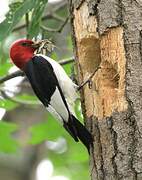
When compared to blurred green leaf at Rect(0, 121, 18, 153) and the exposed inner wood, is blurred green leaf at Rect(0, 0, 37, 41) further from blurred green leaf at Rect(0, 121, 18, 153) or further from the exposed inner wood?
blurred green leaf at Rect(0, 121, 18, 153)

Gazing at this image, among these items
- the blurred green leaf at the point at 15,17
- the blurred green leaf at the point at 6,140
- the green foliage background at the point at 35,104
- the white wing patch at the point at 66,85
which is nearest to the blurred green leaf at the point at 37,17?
the green foliage background at the point at 35,104

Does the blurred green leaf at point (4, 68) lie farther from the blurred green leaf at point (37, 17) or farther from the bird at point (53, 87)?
the blurred green leaf at point (37, 17)

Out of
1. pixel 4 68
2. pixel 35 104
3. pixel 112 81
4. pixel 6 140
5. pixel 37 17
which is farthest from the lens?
pixel 35 104

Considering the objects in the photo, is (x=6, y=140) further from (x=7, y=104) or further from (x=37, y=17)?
(x=37, y=17)

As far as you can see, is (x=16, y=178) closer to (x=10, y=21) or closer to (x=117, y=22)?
(x=10, y=21)

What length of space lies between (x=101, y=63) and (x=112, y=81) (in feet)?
0.49

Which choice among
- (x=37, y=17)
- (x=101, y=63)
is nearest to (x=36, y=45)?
(x=37, y=17)

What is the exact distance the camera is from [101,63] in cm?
364

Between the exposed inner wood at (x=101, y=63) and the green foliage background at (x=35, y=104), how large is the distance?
0.40 meters

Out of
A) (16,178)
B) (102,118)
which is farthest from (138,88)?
(16,178)

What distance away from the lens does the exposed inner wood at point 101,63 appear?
3.46 meters

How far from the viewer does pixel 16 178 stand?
6551mm

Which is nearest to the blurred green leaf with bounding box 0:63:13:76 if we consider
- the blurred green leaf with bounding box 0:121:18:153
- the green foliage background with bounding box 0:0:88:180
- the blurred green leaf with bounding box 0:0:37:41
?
the green foliage background with bounding box 0:0:88:180

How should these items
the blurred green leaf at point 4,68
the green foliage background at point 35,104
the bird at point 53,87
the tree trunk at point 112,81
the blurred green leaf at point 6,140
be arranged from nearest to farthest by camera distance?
1. the tree trunk at point 112,81
2. the bird at point 53,87
3. the green foliage background at point 35,104
4. the blurred green leaf at point 4,68
5. the blurred green leaf at point 6,140
